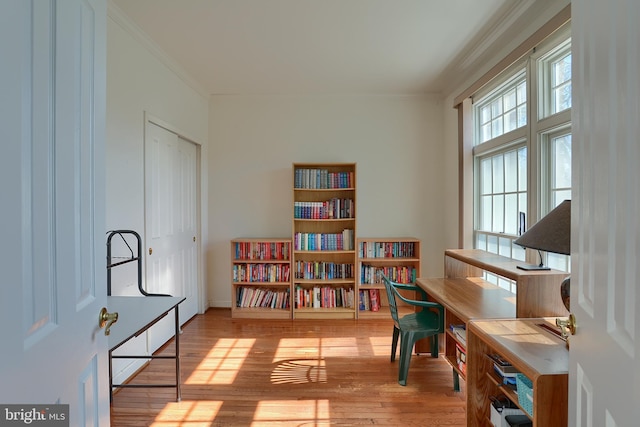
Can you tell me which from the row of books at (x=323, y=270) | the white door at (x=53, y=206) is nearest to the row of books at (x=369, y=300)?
the row of books at (x=323, y=270)

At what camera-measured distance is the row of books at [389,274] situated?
12.9 feet

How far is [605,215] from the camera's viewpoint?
0.74 metres

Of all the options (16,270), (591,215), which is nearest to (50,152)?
(16,270)

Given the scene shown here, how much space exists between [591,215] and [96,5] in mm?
1619

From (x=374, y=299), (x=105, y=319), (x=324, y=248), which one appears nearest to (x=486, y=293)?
(x=374, y=299)

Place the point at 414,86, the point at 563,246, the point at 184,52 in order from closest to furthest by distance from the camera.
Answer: the point at 563,246
the point at 184,52
the point at 414,86

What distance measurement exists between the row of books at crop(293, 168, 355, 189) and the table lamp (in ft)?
8.25

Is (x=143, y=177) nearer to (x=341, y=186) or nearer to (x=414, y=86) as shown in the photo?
(x=341, y=186)

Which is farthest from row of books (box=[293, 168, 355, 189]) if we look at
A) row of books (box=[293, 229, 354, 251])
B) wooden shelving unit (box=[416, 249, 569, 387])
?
wooden shelving unit (box=[416, 249, 569, 387])

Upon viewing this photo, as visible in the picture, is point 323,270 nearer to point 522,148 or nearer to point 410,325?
point 410,325

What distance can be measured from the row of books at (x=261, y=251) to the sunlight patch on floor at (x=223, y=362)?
1.05m

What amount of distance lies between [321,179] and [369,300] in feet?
5.44

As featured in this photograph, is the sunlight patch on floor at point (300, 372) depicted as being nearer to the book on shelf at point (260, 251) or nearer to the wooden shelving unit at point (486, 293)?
the wooden shelving unit at point (486, 293)

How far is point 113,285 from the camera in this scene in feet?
Answer: 7.56
